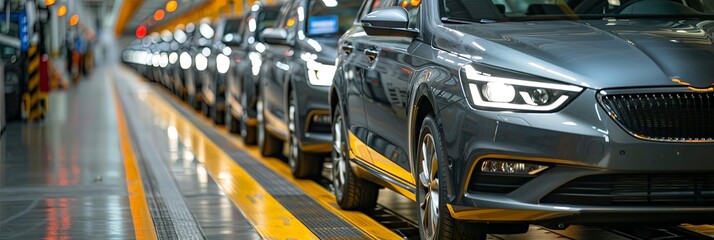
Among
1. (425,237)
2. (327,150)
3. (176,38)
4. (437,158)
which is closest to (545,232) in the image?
(425,237)

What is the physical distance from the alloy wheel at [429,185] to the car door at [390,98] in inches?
12.5

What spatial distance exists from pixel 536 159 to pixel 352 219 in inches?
132

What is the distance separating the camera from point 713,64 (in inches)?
251

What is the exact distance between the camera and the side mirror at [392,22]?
25.0 feet

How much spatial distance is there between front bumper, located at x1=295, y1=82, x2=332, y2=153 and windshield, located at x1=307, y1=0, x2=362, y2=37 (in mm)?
981

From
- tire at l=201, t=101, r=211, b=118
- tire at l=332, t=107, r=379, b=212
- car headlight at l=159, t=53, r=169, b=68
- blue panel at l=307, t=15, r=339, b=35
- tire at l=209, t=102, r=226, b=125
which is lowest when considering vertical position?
car headlight at l=159, t=53, r=169, b=68

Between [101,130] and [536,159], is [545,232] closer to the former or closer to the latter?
[536,159]

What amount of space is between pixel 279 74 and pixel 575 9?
573cm

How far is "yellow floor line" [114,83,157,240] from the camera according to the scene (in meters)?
8.70

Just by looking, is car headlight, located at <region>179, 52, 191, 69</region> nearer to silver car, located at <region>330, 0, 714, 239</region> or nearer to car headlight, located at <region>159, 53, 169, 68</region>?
car headlight, located at <region>159, 53, 169, 68</region>

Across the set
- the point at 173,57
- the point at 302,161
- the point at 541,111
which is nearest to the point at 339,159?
the point at 302,161

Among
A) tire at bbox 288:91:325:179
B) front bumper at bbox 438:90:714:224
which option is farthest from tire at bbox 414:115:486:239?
tire at bbox 288:91:325:179

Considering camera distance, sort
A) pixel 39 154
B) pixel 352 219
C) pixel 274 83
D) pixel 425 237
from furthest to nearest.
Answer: pixel 39 154, pixel 274 83, pixel 352 219, pixel 425 237

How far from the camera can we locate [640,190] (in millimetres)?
6199
